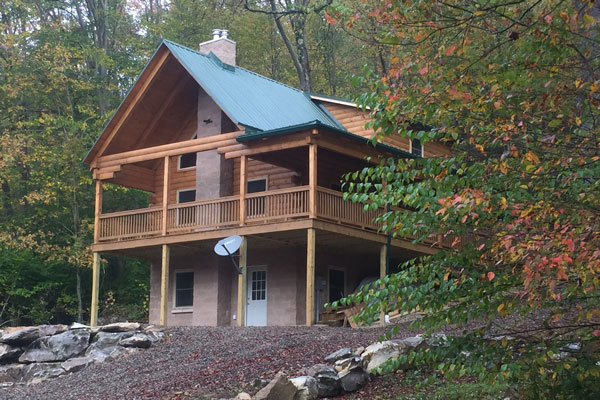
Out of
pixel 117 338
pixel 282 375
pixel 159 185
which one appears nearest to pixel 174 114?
pixel 159 185

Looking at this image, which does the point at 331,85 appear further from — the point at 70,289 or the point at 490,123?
the point at 490,123

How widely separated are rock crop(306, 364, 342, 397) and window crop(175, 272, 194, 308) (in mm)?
13018

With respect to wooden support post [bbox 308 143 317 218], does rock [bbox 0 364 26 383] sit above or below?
below

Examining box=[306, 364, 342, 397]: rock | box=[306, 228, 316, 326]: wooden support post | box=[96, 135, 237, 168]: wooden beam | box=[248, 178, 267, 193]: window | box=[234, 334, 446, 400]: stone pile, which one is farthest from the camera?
box=[248, 178, 267, 193]: window

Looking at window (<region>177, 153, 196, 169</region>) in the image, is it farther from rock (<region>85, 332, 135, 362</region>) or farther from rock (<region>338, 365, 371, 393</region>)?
rock (<region>338, 365, 371, 393</region>)

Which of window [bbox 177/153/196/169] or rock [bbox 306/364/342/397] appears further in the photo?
window [bbox 177/153/196/169]

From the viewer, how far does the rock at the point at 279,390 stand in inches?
468

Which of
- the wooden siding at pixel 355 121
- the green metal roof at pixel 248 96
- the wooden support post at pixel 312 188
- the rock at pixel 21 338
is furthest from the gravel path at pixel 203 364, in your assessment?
the wooden siding at pixel 355 121

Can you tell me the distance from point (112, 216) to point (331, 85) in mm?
22226

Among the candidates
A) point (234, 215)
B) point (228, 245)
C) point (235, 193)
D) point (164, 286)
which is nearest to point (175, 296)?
point (164, 286)

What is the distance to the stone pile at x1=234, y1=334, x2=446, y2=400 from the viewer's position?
12016 mm

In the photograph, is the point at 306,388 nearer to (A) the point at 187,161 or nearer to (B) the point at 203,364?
(B) the point at 203,364

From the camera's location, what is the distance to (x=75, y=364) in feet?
58.8

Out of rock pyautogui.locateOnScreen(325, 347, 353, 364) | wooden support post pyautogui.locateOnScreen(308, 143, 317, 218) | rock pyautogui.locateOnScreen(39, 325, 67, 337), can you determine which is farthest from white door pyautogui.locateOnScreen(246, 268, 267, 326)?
rock pyautogui.locateOnScreen(325, 347, 353, 364)
